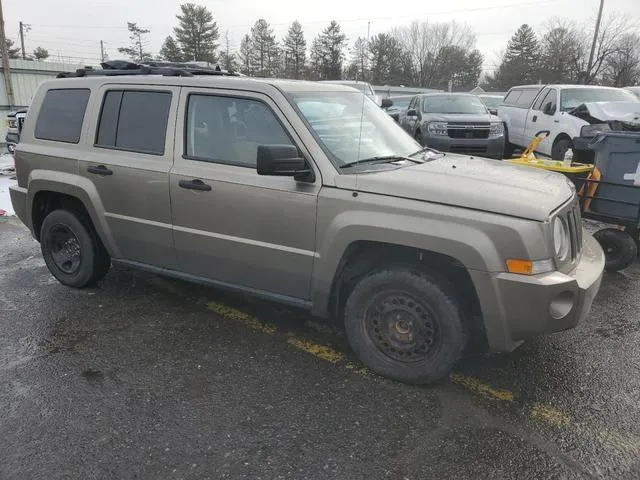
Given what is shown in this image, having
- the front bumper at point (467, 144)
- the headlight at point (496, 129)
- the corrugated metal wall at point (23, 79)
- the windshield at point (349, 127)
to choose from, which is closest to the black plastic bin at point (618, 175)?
the windshield at point (349, 127)

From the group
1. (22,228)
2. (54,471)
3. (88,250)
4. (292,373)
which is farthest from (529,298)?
(22,228)

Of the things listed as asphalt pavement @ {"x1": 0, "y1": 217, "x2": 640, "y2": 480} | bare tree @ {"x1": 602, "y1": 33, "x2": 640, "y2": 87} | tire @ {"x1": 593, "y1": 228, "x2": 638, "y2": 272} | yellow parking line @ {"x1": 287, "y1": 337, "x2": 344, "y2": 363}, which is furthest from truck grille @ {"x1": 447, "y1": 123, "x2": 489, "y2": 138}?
bare tree @ {"x1": 602, "y1": 33, "x2": 640, "y2": 87}

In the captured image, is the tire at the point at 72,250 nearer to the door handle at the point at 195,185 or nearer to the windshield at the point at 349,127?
the door handle at the point at 195,185

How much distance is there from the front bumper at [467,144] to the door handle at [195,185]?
802cm

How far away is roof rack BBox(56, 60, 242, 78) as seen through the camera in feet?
14.8

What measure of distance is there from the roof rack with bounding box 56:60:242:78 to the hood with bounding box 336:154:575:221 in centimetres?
210

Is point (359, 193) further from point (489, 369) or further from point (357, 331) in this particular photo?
point (489, 369)

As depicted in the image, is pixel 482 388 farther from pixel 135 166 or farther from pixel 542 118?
pixel 542 118

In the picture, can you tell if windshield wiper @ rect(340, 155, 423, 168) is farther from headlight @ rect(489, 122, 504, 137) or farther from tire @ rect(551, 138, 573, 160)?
headlight @ rect(489, 122, 504, 137)

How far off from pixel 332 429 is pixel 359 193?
1388 mm

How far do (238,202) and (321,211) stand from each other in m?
0.65

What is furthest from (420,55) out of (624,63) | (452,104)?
(452,104)

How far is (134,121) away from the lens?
418cm

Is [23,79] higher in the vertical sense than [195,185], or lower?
higher
